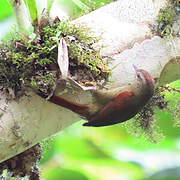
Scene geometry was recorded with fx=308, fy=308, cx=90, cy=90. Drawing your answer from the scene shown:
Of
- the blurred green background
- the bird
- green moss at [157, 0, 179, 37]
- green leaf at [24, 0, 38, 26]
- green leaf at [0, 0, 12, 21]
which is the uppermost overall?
green leaf at [0, 0, 12, 21]

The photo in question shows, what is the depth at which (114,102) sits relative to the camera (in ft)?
2.61

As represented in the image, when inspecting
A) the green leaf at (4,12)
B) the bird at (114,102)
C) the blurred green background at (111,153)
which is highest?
the green leaf at (4,12)

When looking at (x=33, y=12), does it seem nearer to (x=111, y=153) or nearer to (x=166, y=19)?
(x=166, y=19)

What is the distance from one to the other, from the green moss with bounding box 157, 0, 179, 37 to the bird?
16 cm

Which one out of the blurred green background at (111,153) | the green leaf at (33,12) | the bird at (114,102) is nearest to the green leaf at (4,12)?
the blurred green background at (111,153)

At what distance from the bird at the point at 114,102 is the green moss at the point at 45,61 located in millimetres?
49

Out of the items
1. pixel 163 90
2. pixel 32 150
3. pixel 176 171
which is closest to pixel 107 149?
pixel 176 171

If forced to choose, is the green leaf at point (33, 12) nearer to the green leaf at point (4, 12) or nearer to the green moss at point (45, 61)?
the green moss at point (45, 61)

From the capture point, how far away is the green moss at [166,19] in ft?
3.00

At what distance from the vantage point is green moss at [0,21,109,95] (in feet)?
2.54

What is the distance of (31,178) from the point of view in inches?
41.9

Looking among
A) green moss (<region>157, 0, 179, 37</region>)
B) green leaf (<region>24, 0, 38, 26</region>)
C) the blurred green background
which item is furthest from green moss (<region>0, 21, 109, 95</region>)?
the blurred green background

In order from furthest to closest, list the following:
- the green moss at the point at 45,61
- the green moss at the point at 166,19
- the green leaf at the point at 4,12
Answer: the green leaf at the point at 4,12, the green moss at the point at 166,19, the green moss at the point at 45,61

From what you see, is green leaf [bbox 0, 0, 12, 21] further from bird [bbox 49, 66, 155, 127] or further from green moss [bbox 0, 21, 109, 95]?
bird [bbox 49, 66, 155, 127]
